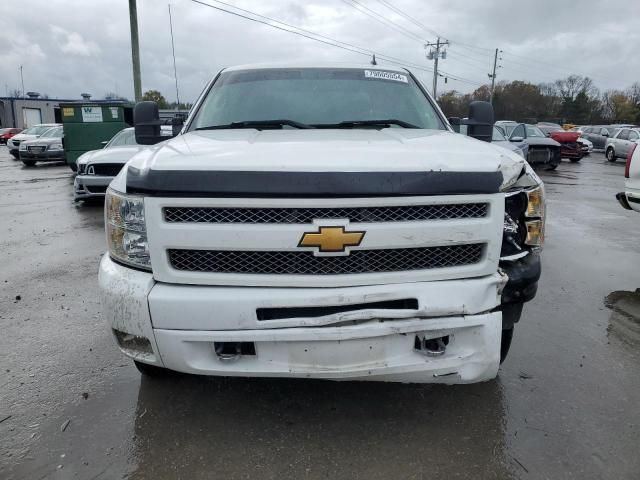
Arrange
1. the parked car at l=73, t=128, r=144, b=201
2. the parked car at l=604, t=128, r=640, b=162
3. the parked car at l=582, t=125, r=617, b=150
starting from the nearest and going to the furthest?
the parked car at l=73, t=128, r=144, b=201
the parked car at l=604, t=128, r=640, b=162
the parked car at l=582, t=125, r=617, b=150

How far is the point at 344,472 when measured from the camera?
2.19 meters

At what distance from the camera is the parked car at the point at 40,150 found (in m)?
19.4

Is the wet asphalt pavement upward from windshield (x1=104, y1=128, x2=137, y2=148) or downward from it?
downward

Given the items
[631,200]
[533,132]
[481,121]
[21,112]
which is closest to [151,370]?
[481,121]

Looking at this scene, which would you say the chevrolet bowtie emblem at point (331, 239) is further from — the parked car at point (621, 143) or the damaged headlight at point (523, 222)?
the parked car at point (621, 143)

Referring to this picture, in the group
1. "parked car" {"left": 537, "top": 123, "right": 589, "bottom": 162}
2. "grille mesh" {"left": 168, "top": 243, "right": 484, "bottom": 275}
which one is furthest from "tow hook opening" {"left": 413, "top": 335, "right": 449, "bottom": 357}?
"parked car" {"left": 537, "top": 123, "right": 589, "bottom": 162}

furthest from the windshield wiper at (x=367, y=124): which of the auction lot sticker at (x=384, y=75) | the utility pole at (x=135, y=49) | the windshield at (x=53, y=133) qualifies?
the windshield at (x=53, y=133)

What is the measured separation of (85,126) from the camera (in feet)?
49.1

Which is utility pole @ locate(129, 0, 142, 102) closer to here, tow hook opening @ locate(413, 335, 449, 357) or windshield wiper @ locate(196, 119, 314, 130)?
windshield wiper @ locate(196, 119, 314, 130)

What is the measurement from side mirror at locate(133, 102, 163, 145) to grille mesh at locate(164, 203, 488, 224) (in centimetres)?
184

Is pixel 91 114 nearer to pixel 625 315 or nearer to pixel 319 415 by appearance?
pixel 319 415

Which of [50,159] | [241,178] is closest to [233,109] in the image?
[241,178]

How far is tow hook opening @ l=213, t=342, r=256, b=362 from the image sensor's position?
7.03 feet

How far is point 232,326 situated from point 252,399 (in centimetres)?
88
